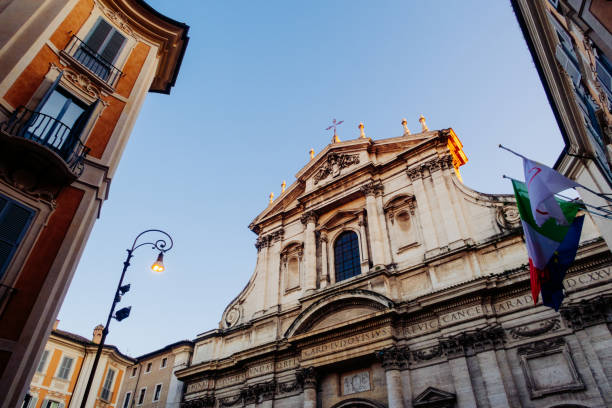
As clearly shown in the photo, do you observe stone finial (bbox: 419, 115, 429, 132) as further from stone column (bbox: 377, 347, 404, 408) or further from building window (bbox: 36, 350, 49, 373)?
building window (bbox: 36, 350, 49, 373)

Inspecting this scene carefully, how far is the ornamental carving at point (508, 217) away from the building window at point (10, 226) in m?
13.1

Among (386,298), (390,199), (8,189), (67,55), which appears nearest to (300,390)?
(386,298)

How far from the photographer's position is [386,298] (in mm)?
13977

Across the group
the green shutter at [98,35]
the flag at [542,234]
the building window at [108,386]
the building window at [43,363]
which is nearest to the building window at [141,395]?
the building window at [108,386]

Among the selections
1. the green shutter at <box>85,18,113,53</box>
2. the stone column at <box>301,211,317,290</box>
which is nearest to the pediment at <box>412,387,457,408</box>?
the stone column at <box>301,211,317,290</box>

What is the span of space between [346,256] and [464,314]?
606 cm

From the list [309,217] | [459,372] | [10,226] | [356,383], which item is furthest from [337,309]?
[10,226]

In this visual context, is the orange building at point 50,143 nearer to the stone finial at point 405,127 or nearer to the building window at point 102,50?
the building window at point 102,50

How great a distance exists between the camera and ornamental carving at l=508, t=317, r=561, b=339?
11188 millimetres

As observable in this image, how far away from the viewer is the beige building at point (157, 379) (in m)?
19.8

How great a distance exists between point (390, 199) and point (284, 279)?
20.1 feet

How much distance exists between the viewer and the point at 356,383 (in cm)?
1430

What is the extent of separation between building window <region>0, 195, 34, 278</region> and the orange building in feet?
0.05

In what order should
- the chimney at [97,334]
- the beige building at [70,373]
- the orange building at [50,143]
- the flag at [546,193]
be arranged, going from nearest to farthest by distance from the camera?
the flag at [546,193] → the orange building at [50,143] → the beige building at [70,373] → the chimney at [97,334]
